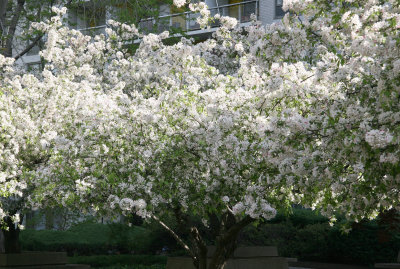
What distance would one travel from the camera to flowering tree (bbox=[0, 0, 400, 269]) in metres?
6.59

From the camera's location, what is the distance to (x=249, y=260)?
15.7 meters

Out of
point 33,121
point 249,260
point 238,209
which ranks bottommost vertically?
point 249,260

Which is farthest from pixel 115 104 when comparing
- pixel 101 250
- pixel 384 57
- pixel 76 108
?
pixel 101 250

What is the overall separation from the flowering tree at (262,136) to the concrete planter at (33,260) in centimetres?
391

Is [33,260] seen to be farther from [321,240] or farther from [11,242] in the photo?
[321,240]

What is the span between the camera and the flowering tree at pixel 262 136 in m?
6.59

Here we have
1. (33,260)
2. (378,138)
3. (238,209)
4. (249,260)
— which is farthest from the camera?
(249,260)

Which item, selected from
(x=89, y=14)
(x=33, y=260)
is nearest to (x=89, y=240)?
(x=33, y=260)

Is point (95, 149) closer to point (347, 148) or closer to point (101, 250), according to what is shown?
point (347, 148)

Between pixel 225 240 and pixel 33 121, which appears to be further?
pixel 33 121

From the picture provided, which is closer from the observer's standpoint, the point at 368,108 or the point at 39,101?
the point at 368,108

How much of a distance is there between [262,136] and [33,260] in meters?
9.59

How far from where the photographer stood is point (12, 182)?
10242mm

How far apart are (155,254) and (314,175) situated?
1483cm
